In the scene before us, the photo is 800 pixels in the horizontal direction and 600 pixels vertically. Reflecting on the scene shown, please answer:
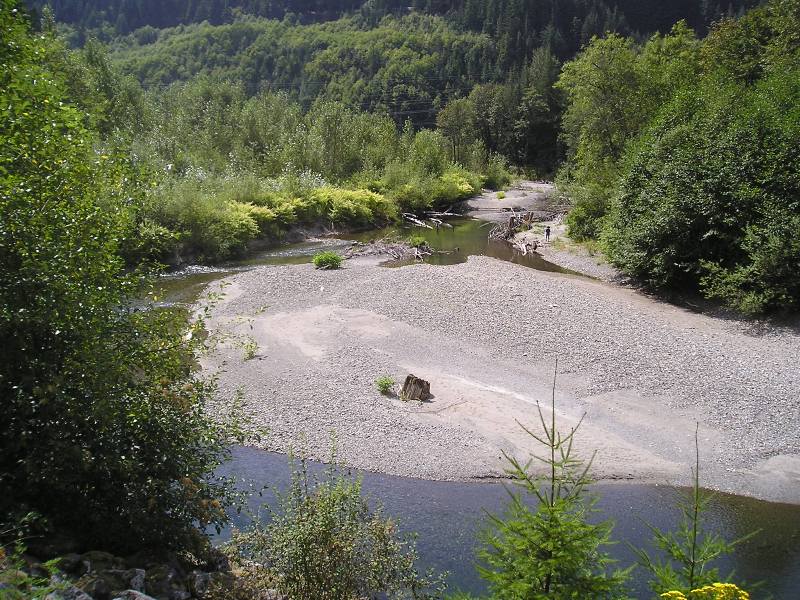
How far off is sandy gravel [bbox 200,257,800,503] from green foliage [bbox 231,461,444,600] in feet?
13.7

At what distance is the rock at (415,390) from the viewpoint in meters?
17.2

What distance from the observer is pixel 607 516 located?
12.5m

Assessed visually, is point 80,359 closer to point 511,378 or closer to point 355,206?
point 511,378

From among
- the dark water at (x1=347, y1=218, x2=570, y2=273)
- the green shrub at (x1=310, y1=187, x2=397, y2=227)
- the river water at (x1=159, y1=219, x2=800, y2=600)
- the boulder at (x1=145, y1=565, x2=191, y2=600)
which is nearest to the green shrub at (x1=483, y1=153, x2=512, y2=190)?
the dark water at (x1=347, y1=218, x2=570, y2=273)

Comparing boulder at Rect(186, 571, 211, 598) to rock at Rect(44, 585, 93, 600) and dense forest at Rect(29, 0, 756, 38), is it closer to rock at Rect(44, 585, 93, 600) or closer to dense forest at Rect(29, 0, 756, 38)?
rock at Rect(44, 585, 93, 600)

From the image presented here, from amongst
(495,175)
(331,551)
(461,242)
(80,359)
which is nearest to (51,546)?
(80,359)

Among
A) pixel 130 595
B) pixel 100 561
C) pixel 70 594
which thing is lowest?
pixel 100 561

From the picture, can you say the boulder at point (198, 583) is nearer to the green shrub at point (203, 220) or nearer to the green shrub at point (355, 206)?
the green shrub at point (203, 220)

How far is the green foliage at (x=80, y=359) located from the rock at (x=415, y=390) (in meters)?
8.29

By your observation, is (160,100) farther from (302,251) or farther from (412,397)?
(412,397)

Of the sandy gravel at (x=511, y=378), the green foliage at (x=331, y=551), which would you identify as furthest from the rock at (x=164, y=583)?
the sandy gravel at (x=511, y=378)

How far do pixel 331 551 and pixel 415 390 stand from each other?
9266 millimetres

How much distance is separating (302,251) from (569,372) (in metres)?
24.6

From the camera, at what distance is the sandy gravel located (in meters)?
14.6
